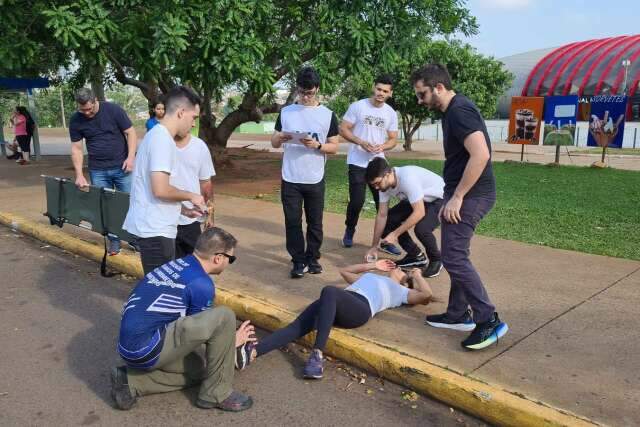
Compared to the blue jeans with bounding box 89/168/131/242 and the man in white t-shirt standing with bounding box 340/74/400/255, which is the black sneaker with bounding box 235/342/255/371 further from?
the blue jeans with bounding box 89/168/131/242

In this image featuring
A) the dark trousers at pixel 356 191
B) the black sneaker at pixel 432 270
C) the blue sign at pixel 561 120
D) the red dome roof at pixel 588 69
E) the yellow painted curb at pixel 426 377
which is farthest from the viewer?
the red dome roof at pixel 588 69

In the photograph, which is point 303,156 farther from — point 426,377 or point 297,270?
point 426,377

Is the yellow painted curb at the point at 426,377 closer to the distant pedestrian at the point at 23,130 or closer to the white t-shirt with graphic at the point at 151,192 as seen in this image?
the white t-shirt with graphic at the point at 151,192

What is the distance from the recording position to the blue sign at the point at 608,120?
561 inches

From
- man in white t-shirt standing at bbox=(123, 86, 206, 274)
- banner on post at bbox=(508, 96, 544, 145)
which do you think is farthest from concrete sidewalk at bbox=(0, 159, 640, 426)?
banner on post at bbox=(508, 96, 544, 145)

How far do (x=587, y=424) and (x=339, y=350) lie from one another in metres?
1.51

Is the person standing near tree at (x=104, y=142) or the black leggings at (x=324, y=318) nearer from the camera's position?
the black leggings at (x=324, y=318)

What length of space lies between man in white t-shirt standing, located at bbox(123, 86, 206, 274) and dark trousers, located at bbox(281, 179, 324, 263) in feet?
4.83

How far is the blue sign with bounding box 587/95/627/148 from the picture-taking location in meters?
14.2

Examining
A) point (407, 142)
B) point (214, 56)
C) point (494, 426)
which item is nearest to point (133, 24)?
point (214, 56)

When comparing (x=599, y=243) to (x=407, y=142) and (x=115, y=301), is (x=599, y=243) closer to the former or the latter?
(x=115, y=301)

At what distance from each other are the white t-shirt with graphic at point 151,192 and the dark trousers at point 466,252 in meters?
1.69

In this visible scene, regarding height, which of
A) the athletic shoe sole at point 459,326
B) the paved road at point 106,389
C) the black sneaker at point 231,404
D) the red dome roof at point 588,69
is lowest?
the paved road at point 106,389

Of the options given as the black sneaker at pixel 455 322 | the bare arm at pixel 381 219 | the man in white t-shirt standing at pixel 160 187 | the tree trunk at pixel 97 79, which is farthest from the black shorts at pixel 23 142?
the black sneaker at pixel 455 322
